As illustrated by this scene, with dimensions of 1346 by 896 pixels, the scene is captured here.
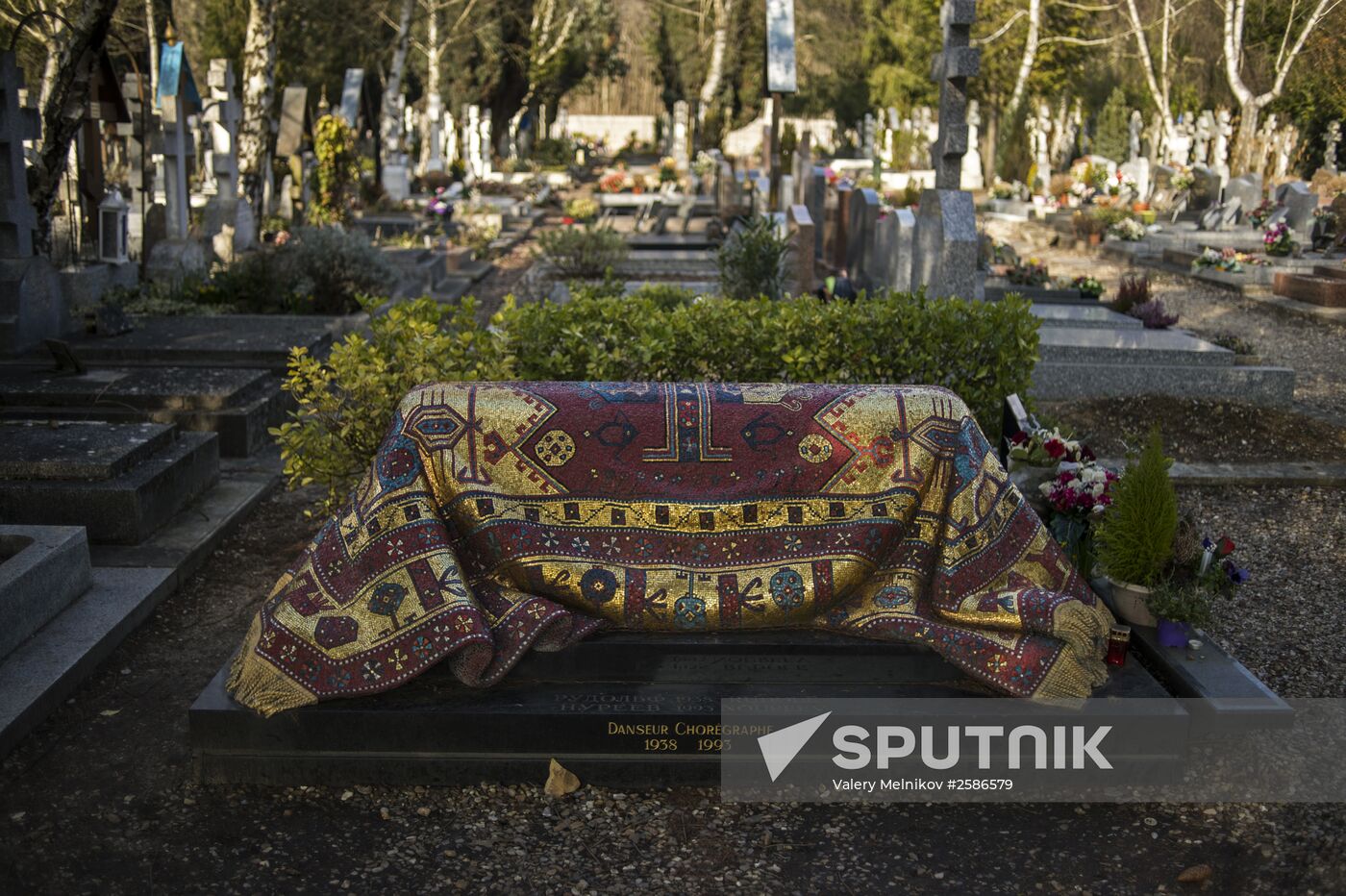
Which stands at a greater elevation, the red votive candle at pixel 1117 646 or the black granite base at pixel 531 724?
the red votive candle at pixel 1117 646

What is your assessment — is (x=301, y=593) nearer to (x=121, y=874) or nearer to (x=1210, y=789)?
(x=121, y=874)

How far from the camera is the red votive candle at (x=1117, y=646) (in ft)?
14.4

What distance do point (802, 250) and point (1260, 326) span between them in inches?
212

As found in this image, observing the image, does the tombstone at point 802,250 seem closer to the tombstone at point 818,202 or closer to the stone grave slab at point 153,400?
the tombstone at point 818,202

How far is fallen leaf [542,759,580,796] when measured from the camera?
158 inches

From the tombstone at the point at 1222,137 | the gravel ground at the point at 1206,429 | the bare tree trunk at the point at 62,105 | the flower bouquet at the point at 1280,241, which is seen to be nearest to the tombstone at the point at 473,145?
the tombstone at the point at 1222,137

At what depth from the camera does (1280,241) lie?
17.4 m

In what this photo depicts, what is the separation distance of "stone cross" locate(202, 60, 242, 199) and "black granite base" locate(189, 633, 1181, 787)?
12.8 metres

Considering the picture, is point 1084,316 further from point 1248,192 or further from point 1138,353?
point 1248,192

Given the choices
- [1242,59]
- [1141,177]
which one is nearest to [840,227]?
[1141,177]

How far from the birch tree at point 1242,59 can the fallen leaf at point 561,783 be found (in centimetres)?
2194

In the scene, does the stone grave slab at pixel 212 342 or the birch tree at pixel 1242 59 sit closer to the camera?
the stone grave slab at pixel 212 342

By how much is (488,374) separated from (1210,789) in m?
3.64

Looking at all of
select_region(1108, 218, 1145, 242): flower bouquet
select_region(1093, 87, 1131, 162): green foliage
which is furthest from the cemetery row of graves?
select_region(1093, 87, 1131, 162): green foliage
